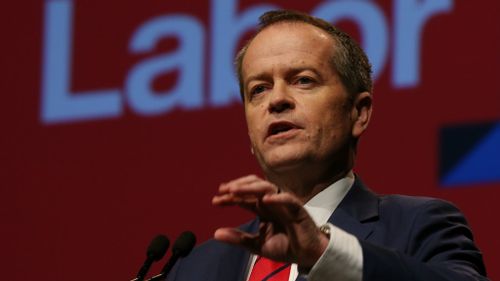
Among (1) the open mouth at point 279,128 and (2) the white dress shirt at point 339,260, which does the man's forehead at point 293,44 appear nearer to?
(1) the open mouth at point 279,128

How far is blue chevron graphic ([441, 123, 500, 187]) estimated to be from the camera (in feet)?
12.5

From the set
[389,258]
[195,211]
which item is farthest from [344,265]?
[195,211]

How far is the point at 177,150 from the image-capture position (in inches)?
177

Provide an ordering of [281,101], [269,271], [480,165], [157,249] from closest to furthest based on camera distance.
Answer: [157,249], [269,271], [281,101], [480,165]

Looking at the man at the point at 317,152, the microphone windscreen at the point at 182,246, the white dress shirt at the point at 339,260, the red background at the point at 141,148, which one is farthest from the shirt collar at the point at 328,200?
the red background at the point at 141,148

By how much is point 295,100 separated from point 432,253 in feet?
1.98

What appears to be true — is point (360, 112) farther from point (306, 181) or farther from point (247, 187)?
point (247, 187)

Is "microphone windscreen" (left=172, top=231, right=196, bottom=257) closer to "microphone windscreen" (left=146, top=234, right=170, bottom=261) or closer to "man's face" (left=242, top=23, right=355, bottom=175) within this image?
"microphone windscreen" (left=146, top=234, right=170, bottom=261)

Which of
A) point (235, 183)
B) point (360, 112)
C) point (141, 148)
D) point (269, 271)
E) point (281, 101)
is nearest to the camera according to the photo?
point (235, 183)

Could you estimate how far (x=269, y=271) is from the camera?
9.66 feet

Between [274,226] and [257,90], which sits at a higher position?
[257,90]

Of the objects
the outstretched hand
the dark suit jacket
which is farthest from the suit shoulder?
the outstretched hand

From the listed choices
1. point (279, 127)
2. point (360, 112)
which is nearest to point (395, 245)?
point (279, 127)

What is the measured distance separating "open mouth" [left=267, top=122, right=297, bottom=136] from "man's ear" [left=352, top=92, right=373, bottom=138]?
0.25 metres
